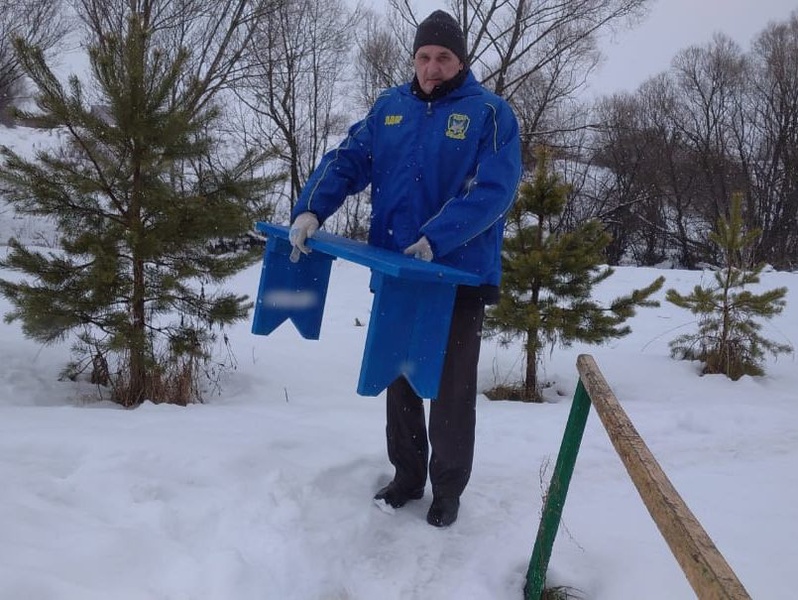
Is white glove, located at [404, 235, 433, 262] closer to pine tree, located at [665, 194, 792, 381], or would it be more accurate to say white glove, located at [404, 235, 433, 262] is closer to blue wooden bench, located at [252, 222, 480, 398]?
blue wooden bench, located at [252, 222, 480, 398]

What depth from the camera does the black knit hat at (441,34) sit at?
243cm

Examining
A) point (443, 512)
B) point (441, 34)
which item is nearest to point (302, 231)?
point (441, 34)

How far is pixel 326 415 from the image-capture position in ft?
13.5

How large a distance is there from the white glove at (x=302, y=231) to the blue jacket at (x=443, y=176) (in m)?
0.06

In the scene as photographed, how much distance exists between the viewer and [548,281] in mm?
5652

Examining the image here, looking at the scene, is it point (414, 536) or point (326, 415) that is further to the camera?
point (326, 415)

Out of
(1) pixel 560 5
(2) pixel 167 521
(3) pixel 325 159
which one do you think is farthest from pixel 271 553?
(1) pixel 560 5

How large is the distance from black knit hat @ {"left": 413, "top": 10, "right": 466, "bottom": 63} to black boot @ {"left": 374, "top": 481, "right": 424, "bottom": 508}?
5.91 feet

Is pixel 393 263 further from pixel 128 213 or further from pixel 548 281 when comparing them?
pixel 548 281

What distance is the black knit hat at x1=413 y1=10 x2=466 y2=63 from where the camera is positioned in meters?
2.43

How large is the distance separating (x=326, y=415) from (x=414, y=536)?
1632 millimetres

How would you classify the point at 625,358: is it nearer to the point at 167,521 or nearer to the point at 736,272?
the point at 736,272

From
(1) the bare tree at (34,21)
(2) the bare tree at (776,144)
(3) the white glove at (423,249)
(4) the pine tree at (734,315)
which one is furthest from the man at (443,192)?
(2) the bare tree at (776,144)

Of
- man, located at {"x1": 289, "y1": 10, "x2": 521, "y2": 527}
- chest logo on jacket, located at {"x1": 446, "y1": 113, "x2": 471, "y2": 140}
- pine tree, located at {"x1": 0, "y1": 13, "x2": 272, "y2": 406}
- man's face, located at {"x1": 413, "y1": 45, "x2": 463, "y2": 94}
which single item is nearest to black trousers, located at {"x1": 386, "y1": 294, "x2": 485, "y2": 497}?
man, located at {"x1": 289, "y1": 10, "x2": 521, "y2": 527}
